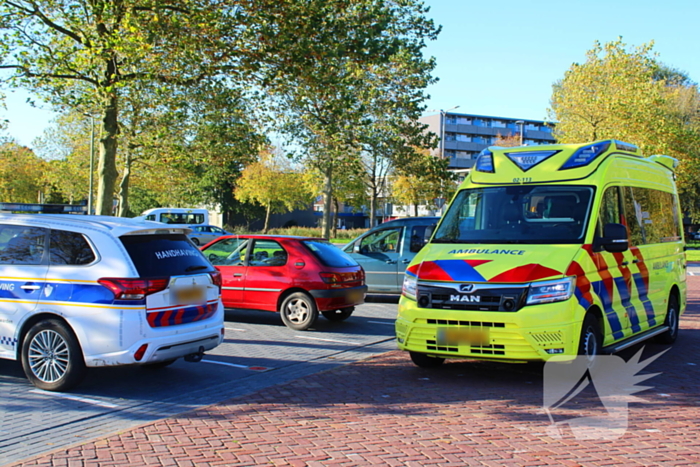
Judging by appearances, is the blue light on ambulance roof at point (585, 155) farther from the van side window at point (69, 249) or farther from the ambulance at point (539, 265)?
the van side window at point (69, 249)

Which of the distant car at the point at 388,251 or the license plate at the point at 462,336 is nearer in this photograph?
the license plate at the point at 462,336

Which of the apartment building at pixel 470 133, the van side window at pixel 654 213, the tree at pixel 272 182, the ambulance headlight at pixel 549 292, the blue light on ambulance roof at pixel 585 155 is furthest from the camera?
the apartment building at pixel 470 133

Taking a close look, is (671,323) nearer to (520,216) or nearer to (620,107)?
(520,216)

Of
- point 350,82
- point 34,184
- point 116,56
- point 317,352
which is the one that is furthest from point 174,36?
point 34,184

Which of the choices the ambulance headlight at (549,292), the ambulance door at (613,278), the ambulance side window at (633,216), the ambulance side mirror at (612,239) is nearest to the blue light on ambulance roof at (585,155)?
the ambulance door at (613,278)

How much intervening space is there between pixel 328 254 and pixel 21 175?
51619 mm

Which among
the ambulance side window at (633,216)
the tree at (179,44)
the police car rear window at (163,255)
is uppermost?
the tree at (179,44)

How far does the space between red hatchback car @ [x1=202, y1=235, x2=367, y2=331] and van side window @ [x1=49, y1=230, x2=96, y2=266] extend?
4.79 metres

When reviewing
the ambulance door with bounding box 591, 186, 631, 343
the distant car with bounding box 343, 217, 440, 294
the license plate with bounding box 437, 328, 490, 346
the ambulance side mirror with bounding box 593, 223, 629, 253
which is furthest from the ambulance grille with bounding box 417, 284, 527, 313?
the distant car with bounding box 343, 217, 440, 294

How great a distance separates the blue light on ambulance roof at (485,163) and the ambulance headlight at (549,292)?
7.05 ft

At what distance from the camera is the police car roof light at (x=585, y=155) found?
8.12 metres

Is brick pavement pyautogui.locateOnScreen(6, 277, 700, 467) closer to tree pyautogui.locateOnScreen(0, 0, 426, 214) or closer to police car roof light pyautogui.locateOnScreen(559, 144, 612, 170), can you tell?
police car roof light pyautogui.locateOnScreen(559, 144, 612, 170)

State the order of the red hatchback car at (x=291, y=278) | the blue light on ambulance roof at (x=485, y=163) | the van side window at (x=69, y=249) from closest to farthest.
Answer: the van side window at (x=69, y=249), the blue light on ambulance roof at (x=485, y=163), the red hatchback car at (x=291, y=278)

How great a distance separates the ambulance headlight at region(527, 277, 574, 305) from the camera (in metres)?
6.76
